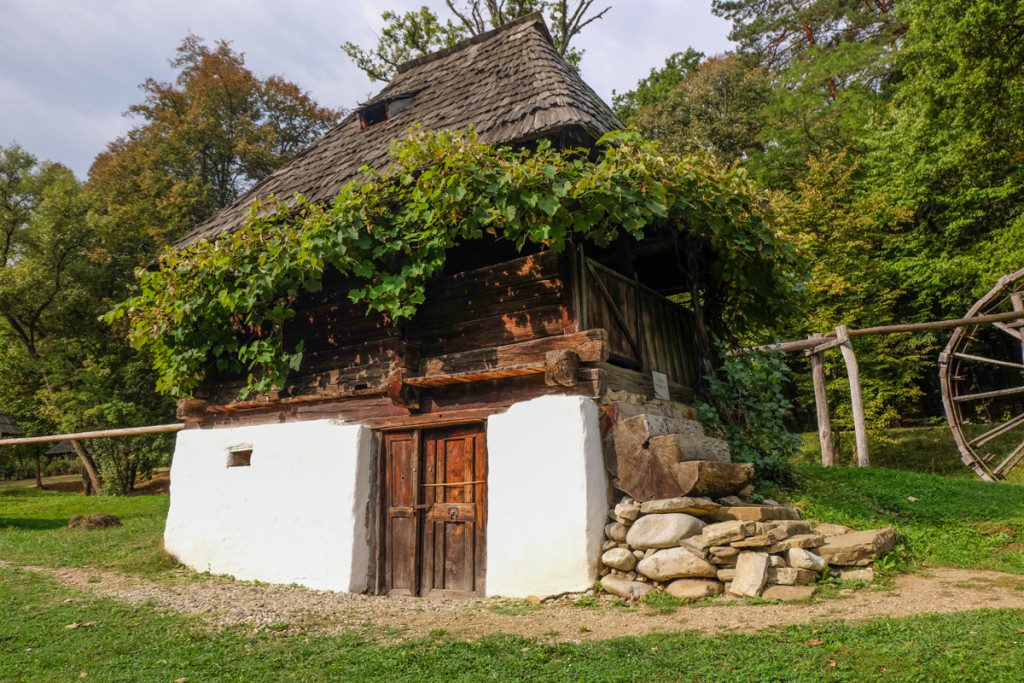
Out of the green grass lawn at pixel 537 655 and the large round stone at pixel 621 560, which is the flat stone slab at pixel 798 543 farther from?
the green grass lawn at pixel 537 655

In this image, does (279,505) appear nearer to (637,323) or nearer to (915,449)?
(637,323)

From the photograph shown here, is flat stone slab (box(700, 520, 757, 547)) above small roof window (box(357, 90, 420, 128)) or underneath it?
underneath

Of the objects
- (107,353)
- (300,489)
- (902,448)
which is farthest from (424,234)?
(107,353)

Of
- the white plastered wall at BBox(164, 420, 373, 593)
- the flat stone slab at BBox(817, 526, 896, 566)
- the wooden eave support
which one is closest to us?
the flat stone slab at BBox(817, 526, 896, 566)

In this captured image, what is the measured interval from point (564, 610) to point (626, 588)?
525mm

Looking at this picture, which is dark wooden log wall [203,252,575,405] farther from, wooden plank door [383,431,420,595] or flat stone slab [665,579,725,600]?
flat stone slab [665,579,725,600]

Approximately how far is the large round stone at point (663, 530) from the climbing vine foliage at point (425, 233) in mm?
2435

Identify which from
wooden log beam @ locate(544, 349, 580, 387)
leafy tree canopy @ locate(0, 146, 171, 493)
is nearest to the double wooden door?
wooden log beam @ locate(544, 349, 580, 387)

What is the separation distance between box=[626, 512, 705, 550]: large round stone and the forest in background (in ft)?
36.5

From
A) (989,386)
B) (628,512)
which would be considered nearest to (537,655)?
(628,512)

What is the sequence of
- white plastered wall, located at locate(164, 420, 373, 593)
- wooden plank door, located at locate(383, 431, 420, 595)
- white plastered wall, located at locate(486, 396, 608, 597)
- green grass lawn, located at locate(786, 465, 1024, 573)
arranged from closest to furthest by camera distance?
white plastered wall, located at locate(486, 396, 608, 597) < green grass lawn, located at locate(786, 465, 1024, 573) < wooden plank door, located at locate(383, 431, 420, 595) < white plastered wall, located at locate(164, 420, 373, 593)

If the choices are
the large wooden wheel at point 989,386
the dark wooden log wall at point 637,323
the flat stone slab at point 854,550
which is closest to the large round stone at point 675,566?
the flat stone slab at point 854,550

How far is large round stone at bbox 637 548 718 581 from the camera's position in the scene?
5.46 metres

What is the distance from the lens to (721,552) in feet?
17.9
